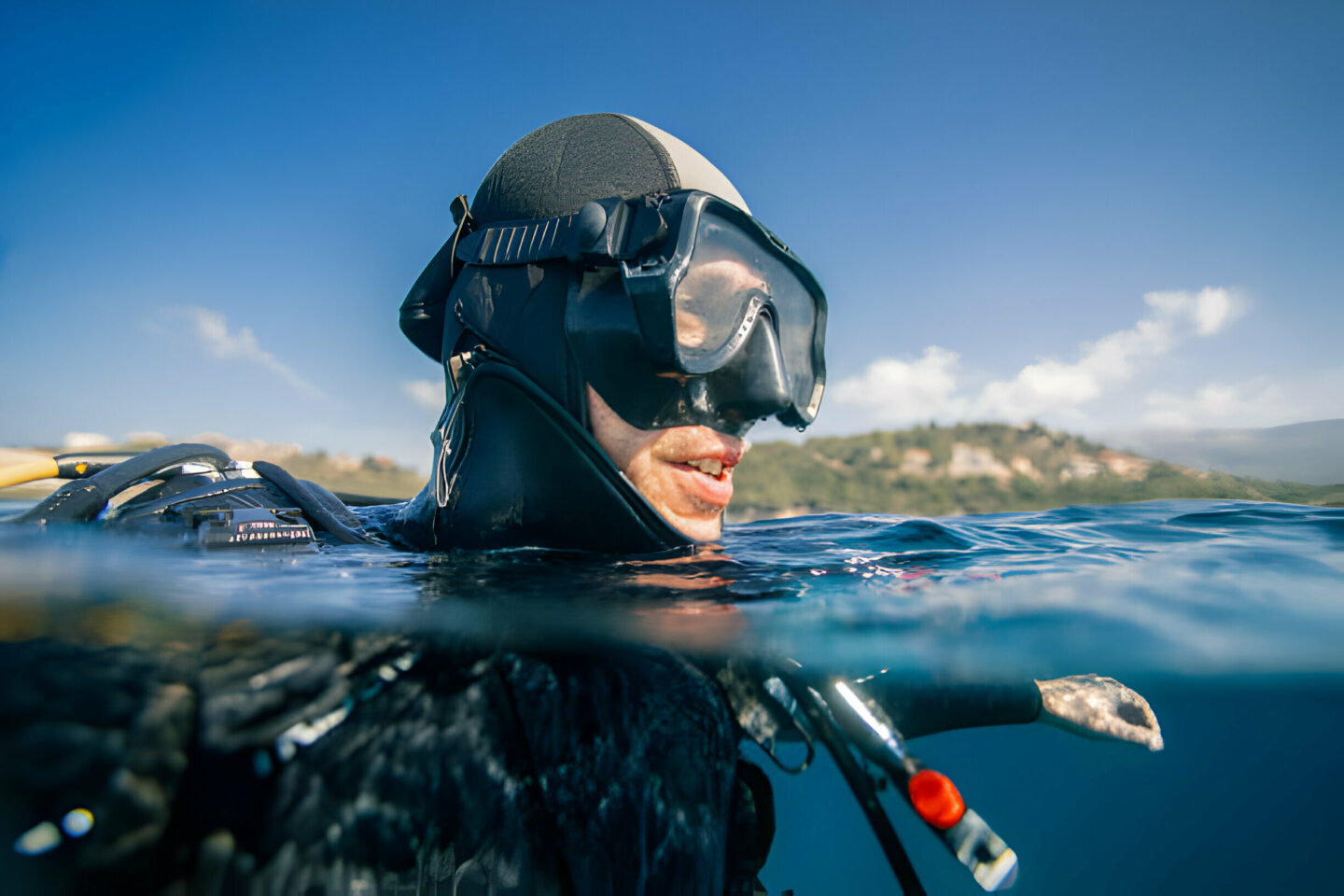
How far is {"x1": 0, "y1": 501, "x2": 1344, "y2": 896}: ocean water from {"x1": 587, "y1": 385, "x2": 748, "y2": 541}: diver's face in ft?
0.75

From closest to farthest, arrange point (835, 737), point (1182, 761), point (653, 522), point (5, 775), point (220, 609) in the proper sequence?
point (5, 775) → point (220, 609) → point (835, 737) → point (653, 522) → point (1182, 761)

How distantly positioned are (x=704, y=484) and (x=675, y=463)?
0.16m

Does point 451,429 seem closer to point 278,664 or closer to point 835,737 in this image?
point 278,664

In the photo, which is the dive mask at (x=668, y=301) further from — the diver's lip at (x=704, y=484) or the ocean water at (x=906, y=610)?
the ocean water at (x=906, y=610)

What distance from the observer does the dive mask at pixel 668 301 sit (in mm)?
2430

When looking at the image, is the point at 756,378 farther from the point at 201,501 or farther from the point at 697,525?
the point at 201,501

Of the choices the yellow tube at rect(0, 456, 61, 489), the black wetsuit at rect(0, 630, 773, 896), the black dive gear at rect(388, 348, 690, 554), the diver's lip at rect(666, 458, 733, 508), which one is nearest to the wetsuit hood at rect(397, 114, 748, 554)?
the black dive gear at rect(388, 348, 690, 554)

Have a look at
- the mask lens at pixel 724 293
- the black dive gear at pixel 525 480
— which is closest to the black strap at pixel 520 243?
the black dive gear at pixel 525 480

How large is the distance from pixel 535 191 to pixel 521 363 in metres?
0.80

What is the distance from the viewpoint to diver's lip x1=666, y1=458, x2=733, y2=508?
2643 mm

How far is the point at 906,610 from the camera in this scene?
2.15 m

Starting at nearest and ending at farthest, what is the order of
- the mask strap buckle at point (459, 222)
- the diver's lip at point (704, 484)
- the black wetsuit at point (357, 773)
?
1. the black wetsuit at point (357, 773)
2. the diver's lip at point (704, 484)
3. the mask strap buckle at point (459, 222)

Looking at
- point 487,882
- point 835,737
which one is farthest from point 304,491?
point 835,737

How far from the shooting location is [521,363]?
2.58 meters
